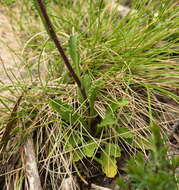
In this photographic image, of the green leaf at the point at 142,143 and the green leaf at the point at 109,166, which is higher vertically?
the green leaf at the point at 142,143

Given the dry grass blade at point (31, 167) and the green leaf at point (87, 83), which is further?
the green leaf at point (87, 83)

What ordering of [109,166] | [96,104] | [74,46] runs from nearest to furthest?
[74,46] < [109,166] < [96,104]

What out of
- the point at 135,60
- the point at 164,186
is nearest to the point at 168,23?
the point at 135,60

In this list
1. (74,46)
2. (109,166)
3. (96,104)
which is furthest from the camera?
(96,104)

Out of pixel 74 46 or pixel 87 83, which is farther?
pixel 87 83

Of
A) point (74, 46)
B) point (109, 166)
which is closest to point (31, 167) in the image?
point (109, 166)

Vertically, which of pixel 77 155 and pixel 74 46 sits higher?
pixel 74 46

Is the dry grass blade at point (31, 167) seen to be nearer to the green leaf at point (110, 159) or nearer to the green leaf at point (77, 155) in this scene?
the green leaf at point (77, 155)

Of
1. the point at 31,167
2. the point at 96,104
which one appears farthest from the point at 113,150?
the point at 31,167

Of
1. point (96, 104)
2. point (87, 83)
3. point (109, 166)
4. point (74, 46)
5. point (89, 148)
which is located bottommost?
point (109, 166)

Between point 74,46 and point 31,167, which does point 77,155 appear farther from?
point 74,46

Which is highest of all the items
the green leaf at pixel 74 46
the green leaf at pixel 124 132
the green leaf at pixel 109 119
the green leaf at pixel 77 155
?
the green leaf at pixel 74 46

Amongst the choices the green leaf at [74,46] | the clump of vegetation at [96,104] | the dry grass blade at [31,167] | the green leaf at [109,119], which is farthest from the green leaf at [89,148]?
the green leaf at [74,46]
